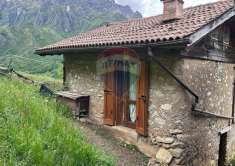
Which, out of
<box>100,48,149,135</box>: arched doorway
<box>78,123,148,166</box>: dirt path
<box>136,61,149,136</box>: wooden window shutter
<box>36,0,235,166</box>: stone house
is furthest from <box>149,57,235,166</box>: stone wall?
<box>100,48,149,135</box>: arched doorway

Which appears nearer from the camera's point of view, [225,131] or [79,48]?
[79,48]

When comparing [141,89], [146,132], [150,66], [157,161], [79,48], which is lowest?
[157,161]

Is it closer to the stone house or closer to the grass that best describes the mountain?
the stone house

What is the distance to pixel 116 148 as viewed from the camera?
6750mm

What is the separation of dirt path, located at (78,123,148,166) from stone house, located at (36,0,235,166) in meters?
0.21

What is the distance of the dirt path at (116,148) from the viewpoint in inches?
245

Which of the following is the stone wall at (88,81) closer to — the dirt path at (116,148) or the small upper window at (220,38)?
the dirt path at (116,148)

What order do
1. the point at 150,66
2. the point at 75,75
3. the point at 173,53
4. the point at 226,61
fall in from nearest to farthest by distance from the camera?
the point at 173,53
the point at 150,66
the point at 226,61
the point at 75,75

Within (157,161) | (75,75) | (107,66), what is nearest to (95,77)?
(107,66)

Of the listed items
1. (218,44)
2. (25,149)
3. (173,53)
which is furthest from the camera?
(218,44)

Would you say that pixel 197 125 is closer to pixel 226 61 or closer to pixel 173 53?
pixel 173 53

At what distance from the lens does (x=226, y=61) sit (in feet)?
26.2

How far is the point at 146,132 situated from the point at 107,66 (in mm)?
2321

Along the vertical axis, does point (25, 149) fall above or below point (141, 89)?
below
